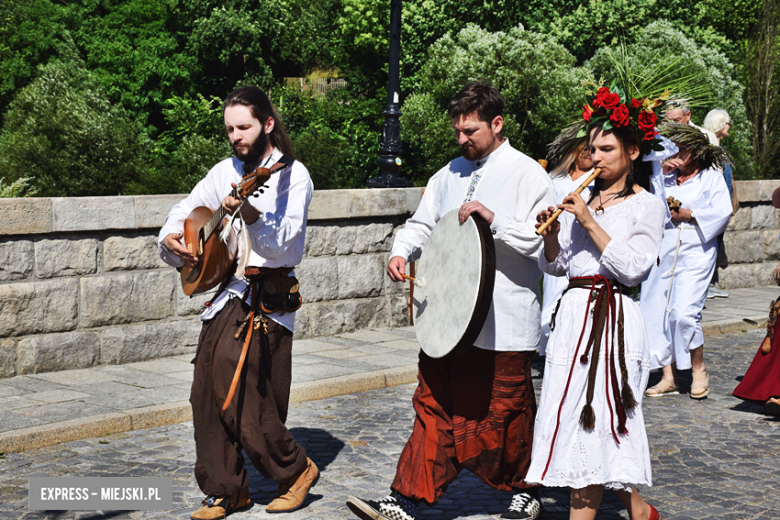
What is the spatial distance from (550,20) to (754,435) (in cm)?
2690

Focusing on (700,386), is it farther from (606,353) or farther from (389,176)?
(389,176)

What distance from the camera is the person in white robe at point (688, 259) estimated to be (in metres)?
7.11

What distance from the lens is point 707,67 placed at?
25.9m

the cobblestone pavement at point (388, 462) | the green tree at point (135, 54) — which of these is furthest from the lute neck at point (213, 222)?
the green tree at point (135, 54)

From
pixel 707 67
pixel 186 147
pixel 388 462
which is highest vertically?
pixel 707 67

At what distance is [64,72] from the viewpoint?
29234 mm

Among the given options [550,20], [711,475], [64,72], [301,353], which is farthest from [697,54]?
[711,475]

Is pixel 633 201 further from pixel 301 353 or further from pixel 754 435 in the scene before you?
pixel 301 353

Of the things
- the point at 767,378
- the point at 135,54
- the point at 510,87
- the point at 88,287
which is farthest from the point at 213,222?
the point at 135,54

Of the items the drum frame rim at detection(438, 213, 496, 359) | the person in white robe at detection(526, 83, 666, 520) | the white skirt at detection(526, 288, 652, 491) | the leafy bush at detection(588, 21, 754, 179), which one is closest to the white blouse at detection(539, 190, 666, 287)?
the person in white robe at detection(526, 83, 666, 520)

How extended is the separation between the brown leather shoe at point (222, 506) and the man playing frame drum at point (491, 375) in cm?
64

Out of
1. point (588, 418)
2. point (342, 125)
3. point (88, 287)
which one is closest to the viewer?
point (588, 418)

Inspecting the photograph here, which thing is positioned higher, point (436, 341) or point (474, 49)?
point (474, 49)

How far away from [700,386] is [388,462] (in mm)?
2997
